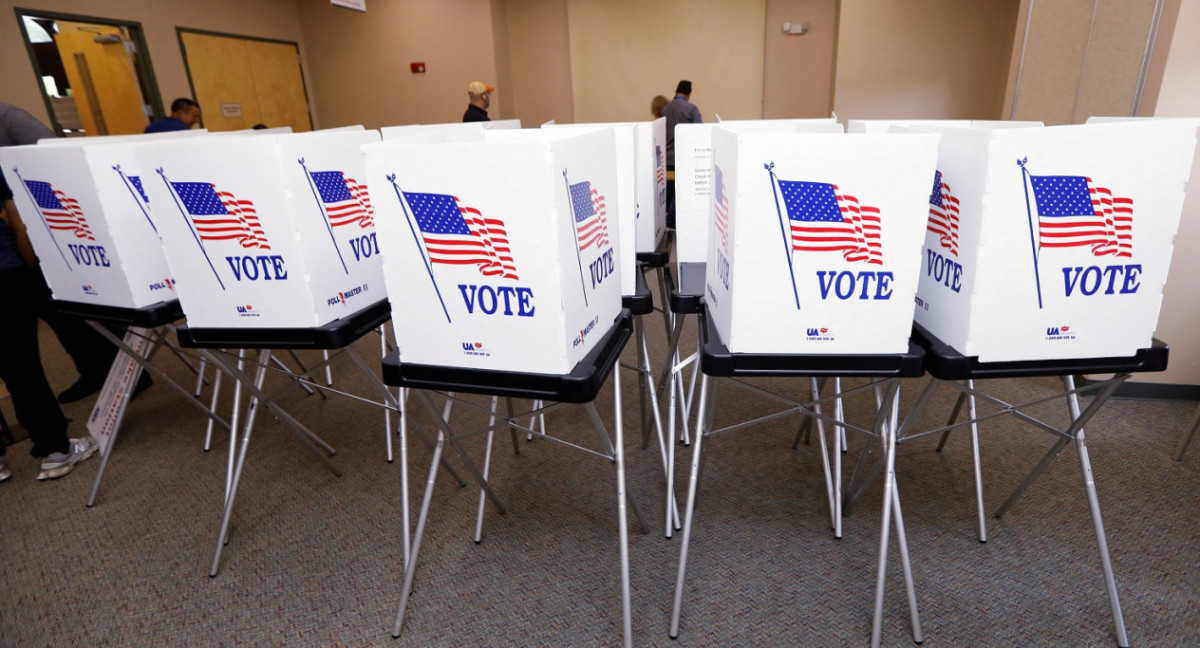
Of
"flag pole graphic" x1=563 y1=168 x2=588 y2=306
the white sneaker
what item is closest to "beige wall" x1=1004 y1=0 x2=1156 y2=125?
"flag pole graphic" x1=563 y1=168 x2=588 y2=306

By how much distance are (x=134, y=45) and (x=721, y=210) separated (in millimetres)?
6456

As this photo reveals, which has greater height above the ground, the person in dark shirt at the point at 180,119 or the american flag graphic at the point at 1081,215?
the person in dark shirt at the point at 180,119

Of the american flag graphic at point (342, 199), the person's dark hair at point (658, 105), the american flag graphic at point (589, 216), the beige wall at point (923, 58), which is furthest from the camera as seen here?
the beige wall at point (923, 58)

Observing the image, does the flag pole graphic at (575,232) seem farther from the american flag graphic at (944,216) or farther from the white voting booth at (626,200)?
the american flag graphic at (944,216)

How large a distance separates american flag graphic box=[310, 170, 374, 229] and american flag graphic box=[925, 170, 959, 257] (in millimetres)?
1326

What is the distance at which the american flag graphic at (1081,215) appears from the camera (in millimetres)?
1151

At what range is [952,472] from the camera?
2.22 meters

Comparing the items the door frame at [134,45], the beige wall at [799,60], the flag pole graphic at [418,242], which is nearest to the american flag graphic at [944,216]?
the flag pole graphic at [418,242]

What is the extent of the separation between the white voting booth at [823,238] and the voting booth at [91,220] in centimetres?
164

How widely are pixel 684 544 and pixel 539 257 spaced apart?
827mm

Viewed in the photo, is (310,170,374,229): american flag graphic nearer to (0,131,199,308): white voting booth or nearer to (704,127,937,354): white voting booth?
(0,131,199,308): white voting booth

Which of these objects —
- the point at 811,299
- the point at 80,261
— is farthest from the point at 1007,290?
the point at 80,261

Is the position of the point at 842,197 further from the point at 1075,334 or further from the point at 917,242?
the point at 1075,334

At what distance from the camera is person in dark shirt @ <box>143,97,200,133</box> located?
4402 millimetres
